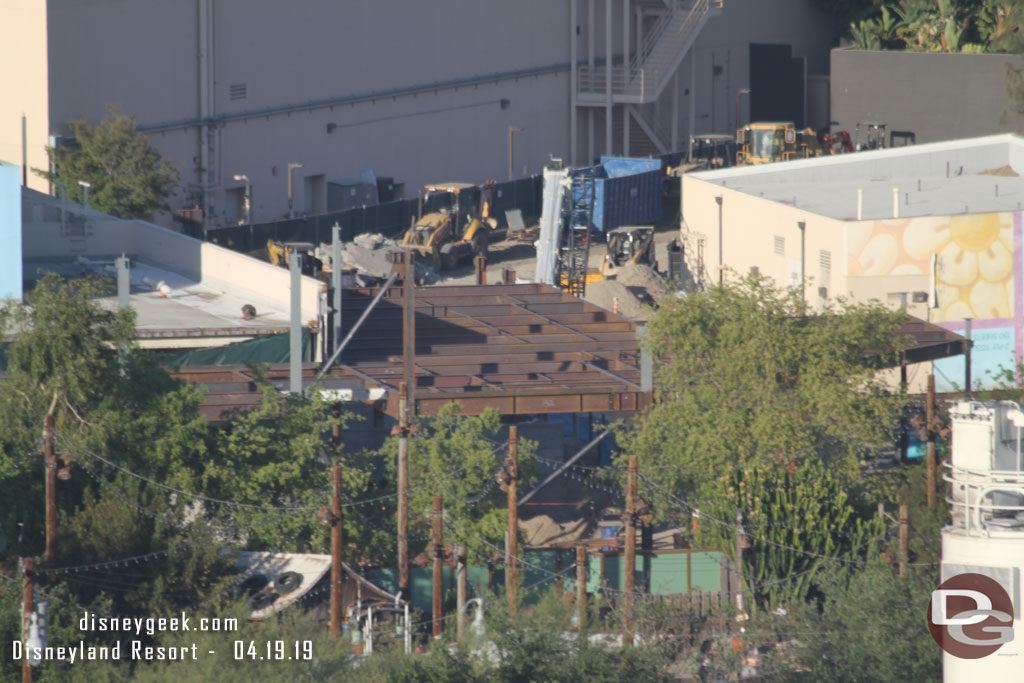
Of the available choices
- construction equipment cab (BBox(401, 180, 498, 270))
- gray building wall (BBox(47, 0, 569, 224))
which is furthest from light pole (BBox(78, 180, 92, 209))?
construction equipment cab (BBox(401, 180, 498, 270))

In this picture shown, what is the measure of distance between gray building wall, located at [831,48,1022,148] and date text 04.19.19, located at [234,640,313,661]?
57589mm

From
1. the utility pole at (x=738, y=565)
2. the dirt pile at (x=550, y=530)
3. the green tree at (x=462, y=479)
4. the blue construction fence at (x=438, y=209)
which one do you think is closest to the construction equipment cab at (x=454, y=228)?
the blue construction fence at (x=438, y=209)

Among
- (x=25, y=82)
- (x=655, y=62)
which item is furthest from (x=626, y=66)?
(x=25, y=82)

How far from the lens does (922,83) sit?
75625 millimetres

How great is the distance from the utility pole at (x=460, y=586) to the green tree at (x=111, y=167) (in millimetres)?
25439

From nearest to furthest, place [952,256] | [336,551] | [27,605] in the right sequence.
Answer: [27,605] → [336,551] → [952,256]

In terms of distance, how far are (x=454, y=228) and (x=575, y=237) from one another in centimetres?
506

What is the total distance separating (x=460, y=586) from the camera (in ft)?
84.9

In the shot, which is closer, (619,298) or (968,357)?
(968,357)

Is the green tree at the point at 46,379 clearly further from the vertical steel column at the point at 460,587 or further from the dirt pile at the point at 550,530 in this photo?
the dirt pile at the point at 550,530

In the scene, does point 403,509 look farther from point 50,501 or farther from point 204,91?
point 204,91

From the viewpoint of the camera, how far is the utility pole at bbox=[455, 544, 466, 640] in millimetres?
24237

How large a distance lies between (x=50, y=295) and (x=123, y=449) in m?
2.75
